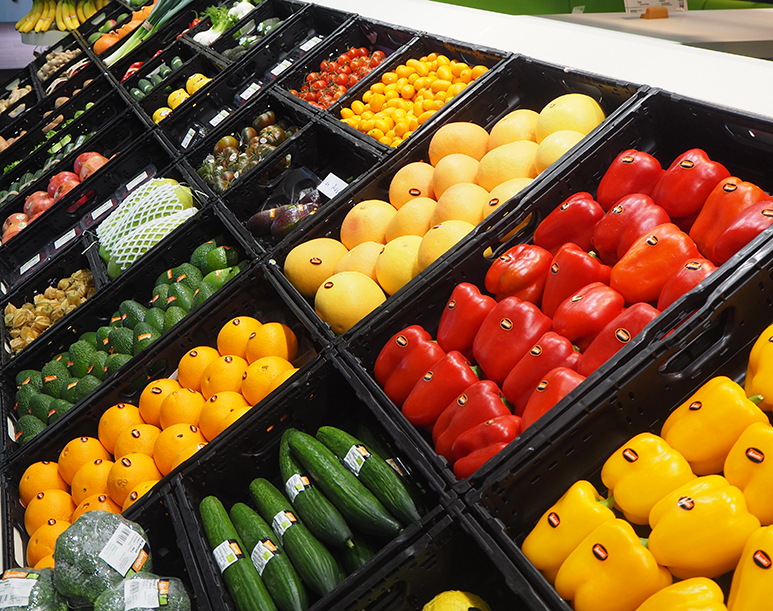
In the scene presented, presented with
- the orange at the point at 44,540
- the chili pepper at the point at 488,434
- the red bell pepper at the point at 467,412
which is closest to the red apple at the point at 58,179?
the orange at the point at 44,540

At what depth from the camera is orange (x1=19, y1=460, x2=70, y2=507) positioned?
89.7 inches

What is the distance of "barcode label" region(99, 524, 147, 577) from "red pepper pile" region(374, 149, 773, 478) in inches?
33.3

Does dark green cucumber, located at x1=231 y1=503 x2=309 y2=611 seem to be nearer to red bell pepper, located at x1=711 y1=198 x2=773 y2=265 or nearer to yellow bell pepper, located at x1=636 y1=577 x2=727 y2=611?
yellow bell pepper, located at x1=636 y1=577 x2=727 y2=611

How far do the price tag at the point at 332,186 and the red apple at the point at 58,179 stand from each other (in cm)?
235

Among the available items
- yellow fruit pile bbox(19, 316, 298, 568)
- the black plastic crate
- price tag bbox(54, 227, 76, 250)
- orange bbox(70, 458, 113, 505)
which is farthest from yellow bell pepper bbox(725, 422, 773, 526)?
price tag bbox(54, 227, 76, 250)

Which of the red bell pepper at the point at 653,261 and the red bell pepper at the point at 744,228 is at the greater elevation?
the red bell pepper at the point at 653,261

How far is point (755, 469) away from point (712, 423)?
13cm

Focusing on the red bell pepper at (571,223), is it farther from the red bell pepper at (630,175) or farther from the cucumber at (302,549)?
the cucumber at (302,549)

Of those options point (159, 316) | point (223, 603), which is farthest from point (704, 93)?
point (159, 316)

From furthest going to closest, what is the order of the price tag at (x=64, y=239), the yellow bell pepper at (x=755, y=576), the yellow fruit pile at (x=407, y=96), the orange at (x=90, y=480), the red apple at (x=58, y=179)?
the red apple at (x=58, y=179), the price tag at (x=64, y=239), the yellow fruit pile at (x=407, y=96), the orange at (x=90, y=480), the yellow bell pepper at (x=755, y=576)

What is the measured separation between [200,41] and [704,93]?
14.0ft

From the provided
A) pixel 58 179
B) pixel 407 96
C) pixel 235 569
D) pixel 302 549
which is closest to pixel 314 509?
pixel 302 549

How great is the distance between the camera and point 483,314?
1734 millimetres

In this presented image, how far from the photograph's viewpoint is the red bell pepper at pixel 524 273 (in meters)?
1.73
